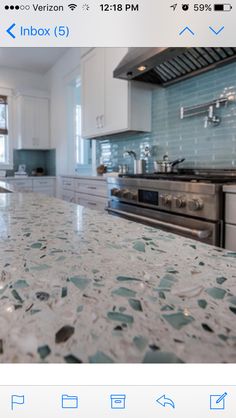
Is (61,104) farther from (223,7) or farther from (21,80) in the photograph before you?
(223,7)

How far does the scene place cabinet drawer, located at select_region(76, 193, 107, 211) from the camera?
7.80 ft

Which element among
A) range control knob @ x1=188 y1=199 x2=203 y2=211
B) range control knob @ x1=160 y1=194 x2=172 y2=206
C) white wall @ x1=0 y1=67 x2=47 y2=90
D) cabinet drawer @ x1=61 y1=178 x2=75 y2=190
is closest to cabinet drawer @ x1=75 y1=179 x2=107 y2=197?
cabinet drawer @ x1=61 y1=178 x2=75 y2=190

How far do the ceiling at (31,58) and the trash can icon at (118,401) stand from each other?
391 cm

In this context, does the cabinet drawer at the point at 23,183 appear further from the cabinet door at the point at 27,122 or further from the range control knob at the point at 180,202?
the range control knob at the point at 180,202

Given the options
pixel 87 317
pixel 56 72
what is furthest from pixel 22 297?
pixel 56 72

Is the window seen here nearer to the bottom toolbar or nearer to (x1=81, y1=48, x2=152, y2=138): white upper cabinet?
(x1=81, y1=48, x2=152, y2=138): white upper cabinet

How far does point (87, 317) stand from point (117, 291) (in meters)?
0.04

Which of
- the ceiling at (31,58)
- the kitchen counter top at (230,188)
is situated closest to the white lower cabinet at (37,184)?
the ceiling at (31,58)

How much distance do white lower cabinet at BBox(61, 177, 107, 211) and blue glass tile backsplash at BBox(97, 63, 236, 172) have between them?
1.31ft

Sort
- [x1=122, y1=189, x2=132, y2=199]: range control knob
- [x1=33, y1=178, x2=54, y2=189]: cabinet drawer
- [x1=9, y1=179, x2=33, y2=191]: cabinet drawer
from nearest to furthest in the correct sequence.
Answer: [x1=122, y1=189, x2=132, y2=199]: range control knob
[x1=9, y1=179, x2=33, y2=191]: cabinet drawer
[x1=33, y1=178, x2=54, y2=189]: cabinet drawer

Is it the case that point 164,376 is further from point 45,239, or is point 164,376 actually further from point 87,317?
point 45,239

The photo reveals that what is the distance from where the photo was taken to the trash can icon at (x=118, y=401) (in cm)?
16

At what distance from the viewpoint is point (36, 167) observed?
4449 millimetres

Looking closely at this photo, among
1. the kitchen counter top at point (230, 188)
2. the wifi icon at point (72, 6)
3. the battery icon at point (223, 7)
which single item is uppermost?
the wifi icon at point (72, 6)
